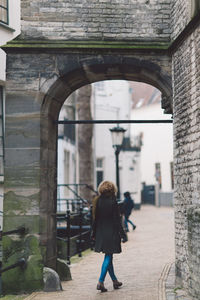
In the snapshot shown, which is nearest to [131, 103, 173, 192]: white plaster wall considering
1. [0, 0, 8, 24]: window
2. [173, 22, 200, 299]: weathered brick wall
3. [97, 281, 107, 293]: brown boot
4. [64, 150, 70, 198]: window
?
[64, 150, 70, 198]: window

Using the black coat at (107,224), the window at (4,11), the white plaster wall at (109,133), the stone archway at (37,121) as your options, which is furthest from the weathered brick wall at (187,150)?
the white plaster wall at (109,133)

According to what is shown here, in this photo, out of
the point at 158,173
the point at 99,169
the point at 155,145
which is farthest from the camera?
the point at 155,145

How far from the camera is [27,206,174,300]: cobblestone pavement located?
8.18m

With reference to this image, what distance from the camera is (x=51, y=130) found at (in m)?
9.42

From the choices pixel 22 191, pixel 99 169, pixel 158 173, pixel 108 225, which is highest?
pixel 158 173

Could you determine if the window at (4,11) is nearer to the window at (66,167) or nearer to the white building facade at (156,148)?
the window at (66,167)

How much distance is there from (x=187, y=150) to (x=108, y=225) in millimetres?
1762

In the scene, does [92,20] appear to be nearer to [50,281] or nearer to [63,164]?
[50,281]

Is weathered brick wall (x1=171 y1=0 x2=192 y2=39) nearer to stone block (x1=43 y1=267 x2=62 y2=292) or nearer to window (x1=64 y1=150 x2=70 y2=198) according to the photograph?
stone block (x1=43 y1=267 x2=62 y2=292)

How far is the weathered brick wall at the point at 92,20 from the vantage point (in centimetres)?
917

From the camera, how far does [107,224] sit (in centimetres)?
867

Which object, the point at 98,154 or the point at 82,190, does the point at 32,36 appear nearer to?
the point at 82,190

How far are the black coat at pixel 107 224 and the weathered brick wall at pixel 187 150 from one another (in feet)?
3.22

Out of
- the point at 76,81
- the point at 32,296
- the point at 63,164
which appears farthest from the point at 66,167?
the point at 32,296
